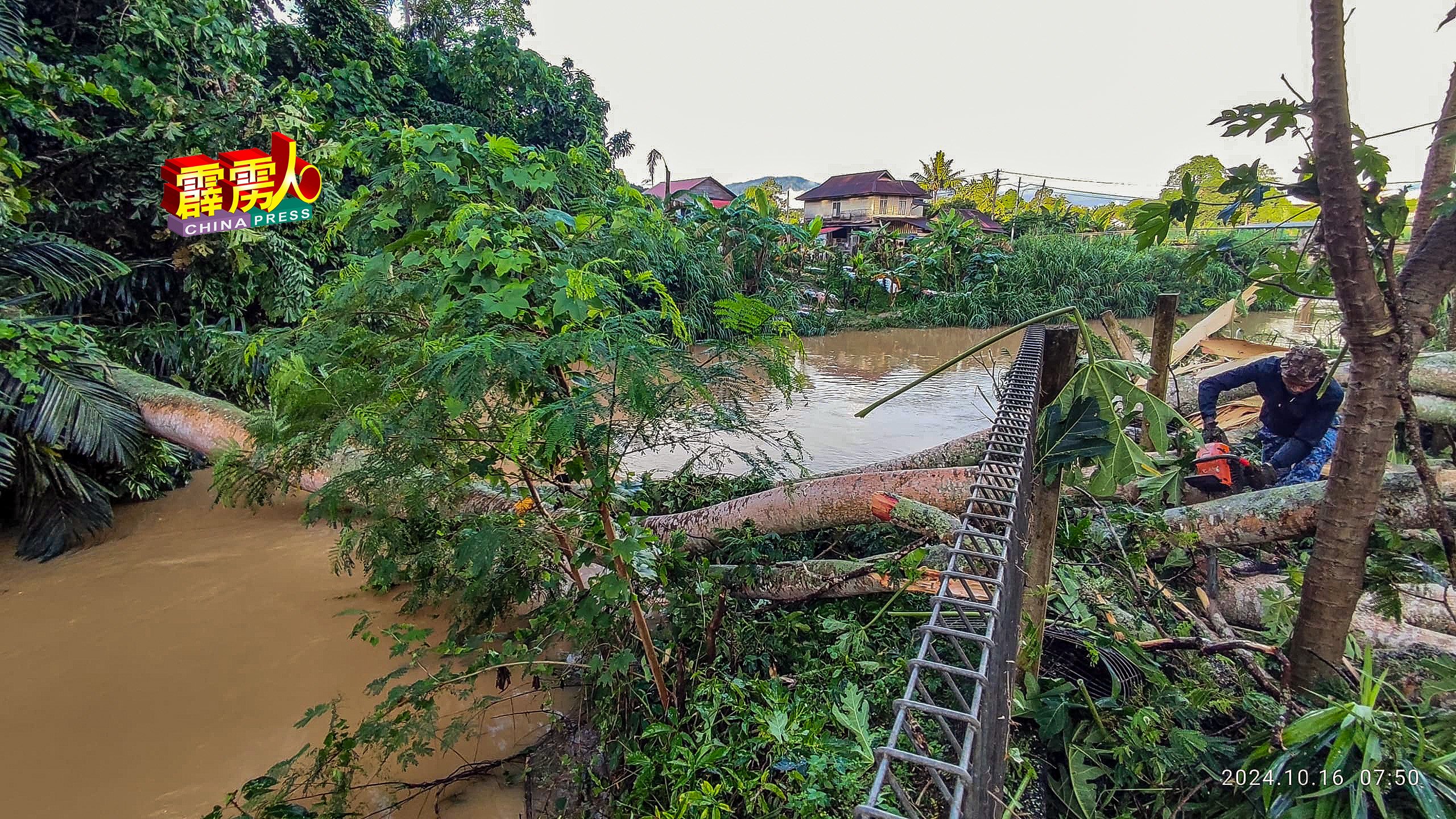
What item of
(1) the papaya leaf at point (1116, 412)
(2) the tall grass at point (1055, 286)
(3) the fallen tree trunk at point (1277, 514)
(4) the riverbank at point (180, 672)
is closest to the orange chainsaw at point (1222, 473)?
(3) the fallen tree trunk at point (1277, 514)

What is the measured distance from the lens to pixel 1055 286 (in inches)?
573

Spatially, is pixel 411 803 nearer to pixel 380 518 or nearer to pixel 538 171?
pixel 380 518

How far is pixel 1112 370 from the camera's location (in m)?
1.40

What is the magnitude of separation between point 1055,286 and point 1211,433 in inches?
491

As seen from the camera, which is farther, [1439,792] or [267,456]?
[267,456]

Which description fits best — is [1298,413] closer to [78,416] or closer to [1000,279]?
[78,416]

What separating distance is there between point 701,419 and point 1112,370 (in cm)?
109

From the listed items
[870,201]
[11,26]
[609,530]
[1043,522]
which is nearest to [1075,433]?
[1043,522]

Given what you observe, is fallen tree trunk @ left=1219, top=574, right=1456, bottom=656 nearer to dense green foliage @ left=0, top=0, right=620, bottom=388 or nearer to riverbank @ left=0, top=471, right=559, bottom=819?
riverbank @ left=0, top=471, right=559, bottom=819

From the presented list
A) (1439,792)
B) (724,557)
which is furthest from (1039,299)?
(1439,792)

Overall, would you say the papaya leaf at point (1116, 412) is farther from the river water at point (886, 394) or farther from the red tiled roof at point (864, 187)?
the red tiled roof at point (864, 187)

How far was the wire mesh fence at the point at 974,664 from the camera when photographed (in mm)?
690

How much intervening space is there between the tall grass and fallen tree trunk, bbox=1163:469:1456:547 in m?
12.6

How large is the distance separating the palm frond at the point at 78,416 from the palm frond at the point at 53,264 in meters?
0.56
